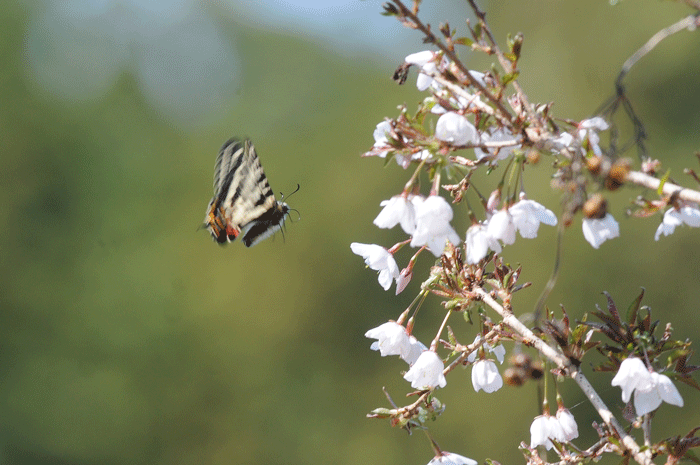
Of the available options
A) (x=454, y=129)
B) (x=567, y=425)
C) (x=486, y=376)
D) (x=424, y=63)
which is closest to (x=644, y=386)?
(x=567, y=425)

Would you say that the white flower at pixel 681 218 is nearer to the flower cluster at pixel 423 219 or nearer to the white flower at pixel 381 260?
the flower cluster at pixel 423 219

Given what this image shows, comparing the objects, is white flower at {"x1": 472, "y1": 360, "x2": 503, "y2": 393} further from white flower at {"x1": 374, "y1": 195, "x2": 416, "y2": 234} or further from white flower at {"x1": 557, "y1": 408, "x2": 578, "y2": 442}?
Answer: white flower at {"x1": 374, "y1": 195, "x2": 416, "y2": 234}

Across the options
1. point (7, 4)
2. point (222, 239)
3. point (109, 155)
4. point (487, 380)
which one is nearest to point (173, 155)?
point (109, 155)

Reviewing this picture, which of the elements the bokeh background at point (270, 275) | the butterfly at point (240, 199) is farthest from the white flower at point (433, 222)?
the bokeh background at point (270, 275)

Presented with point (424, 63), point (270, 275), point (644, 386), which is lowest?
point (644, 386)

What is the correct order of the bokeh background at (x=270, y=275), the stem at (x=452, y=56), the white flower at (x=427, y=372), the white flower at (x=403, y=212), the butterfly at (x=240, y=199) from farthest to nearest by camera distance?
the bokeh background at (x=270, y=275)
the butterfly at (x=240, y=199)
the white flower at (x=427, y=372)
the white flower at (x=403, y=212)
the stem at (x=452, y=56)

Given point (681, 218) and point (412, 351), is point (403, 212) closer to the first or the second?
point (412, 351)

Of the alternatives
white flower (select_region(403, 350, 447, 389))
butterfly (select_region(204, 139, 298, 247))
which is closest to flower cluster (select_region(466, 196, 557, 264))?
white flower (select_region(403, 350, 447, 389))
